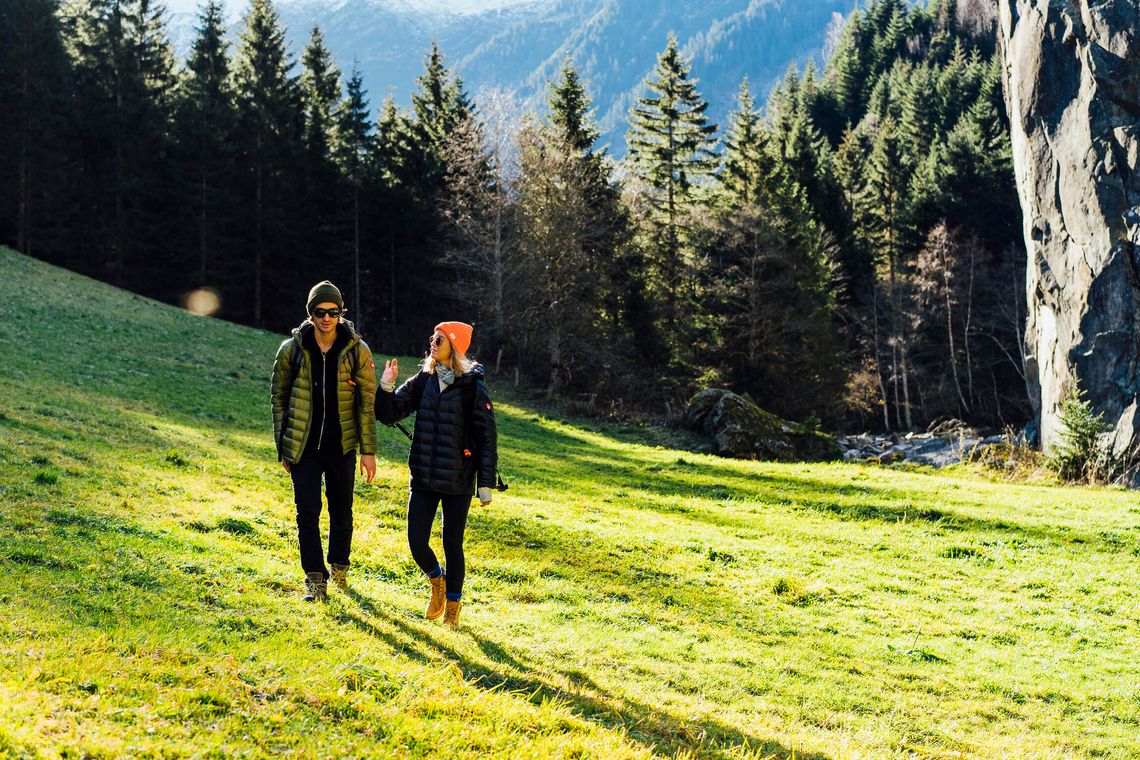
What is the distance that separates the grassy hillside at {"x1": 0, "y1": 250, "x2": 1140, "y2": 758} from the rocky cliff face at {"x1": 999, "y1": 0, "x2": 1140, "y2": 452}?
878cm

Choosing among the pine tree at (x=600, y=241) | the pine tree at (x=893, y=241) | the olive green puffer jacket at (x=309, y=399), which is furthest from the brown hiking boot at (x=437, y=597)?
the pine tree at (x=893, y=241)

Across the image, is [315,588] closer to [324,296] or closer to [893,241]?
[324,296]

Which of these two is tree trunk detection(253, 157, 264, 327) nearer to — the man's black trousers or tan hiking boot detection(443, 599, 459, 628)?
the man's black trousers

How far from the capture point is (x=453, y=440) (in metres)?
6.92

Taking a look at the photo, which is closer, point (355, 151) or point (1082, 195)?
point (1082, 195)

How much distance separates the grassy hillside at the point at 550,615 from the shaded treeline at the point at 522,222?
66.0 feet

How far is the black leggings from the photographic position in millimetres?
7012

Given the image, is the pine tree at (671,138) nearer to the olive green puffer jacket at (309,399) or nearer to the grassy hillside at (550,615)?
the grassy hillside at (550,615)

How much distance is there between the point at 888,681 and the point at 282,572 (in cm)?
→ 615

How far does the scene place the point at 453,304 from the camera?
4881 cm

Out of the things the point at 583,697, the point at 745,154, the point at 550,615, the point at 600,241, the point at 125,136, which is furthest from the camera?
the point at 745,154

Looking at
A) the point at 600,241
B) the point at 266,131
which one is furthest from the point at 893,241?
the point at 266,131

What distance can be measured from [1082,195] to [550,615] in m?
24.4

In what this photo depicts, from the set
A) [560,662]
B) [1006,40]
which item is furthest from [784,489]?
[1006,40]
